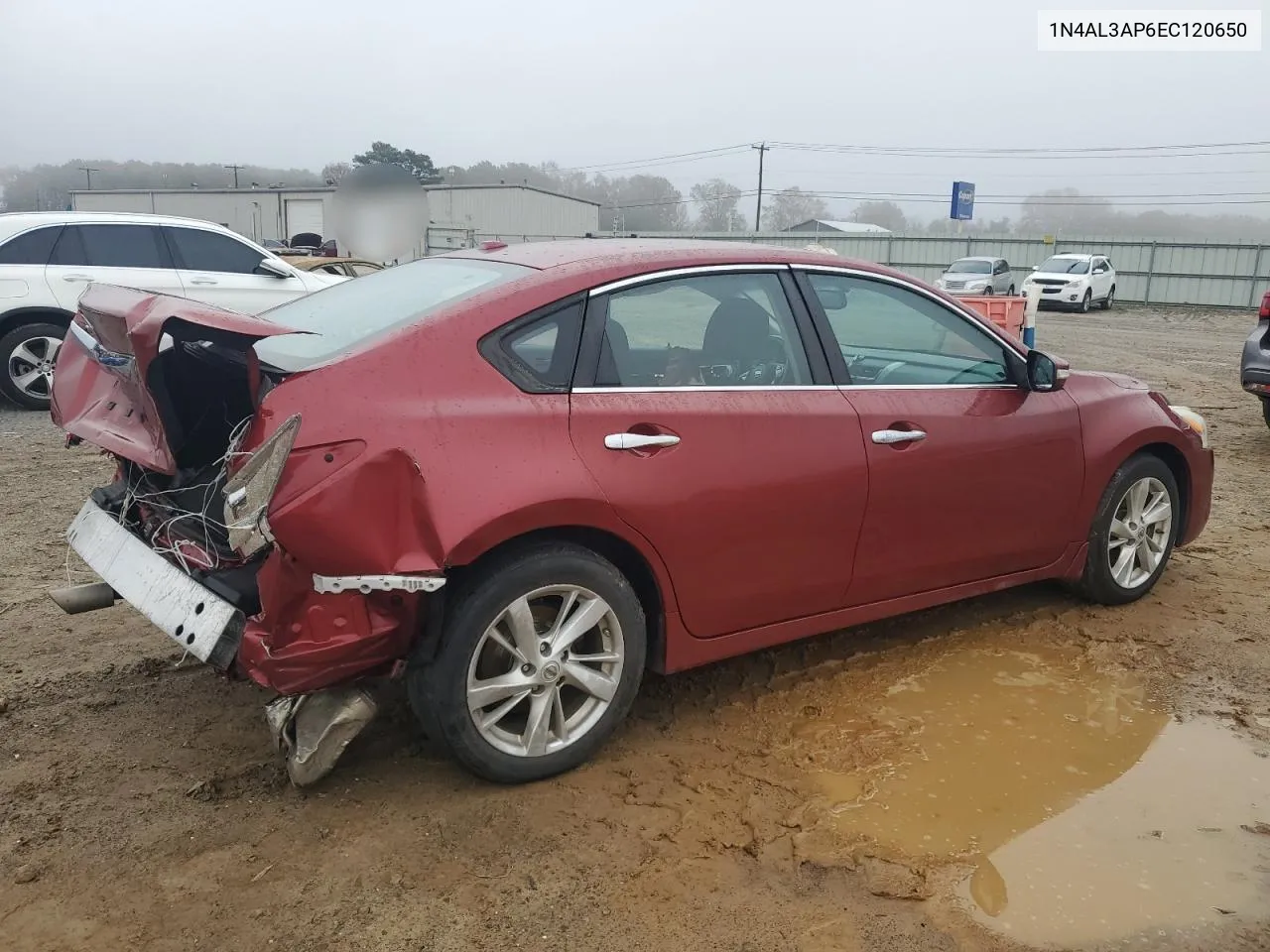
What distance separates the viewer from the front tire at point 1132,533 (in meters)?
4.48

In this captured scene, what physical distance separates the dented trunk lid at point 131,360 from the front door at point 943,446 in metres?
2.01

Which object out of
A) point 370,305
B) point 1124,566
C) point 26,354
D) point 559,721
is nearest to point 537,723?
point 559,721

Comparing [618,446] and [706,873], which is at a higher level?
[618,446]

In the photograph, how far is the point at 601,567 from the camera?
9.99 feet

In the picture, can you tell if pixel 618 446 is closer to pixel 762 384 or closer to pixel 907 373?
pixel 762 384

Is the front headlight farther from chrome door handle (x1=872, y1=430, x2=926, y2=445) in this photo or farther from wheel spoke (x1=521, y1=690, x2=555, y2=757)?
→ wheel spoke (x1=521, y1=690, x2=555, y2=757)

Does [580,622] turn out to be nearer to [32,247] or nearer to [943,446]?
[943,446]

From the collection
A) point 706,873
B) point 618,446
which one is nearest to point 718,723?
point 706,873

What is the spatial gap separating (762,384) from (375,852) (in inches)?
75.1

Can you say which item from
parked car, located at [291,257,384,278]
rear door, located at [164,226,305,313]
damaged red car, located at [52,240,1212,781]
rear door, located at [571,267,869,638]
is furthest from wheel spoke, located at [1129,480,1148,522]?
parked car, located at [291,257,384,278]

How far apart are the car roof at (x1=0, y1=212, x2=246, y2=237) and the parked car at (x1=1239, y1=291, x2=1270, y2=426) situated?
913 centimetres

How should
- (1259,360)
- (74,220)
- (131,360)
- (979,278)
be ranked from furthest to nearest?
(979,278)
(74,220)
(1259,360)
(131,360)

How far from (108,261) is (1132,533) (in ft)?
27.7

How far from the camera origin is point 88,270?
871 cm
